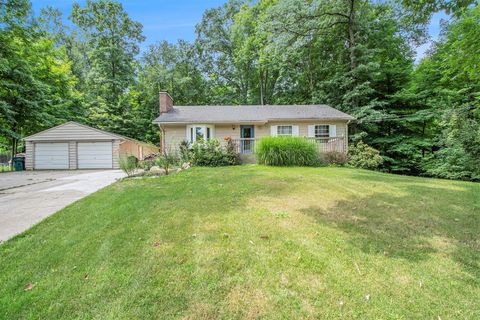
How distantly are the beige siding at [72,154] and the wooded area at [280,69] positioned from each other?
3259 millimetres

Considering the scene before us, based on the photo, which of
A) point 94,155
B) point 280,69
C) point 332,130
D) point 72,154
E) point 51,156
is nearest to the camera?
point 332,130

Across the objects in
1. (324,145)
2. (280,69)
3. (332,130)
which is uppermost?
(280,69)

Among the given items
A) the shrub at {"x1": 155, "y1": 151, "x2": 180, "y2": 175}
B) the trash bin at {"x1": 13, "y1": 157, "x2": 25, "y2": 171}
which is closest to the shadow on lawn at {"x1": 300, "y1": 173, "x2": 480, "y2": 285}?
the shrub at {"x1": 155, "y1": 151, "x2": 180, "y2": 175}

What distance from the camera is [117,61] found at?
24.2m

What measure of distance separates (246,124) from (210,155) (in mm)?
3963

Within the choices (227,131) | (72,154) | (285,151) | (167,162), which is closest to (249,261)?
(167,162)

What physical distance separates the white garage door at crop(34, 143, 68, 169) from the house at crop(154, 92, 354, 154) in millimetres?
7209

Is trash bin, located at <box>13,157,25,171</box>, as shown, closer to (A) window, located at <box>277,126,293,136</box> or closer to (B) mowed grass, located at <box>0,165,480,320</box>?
(B) mowed grass, located at <box>0,165,480,320</box>

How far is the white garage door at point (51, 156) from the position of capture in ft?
50.8

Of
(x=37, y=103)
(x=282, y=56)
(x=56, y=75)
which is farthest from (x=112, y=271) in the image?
(x=56, y=75)

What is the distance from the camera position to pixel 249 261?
2.65 metres

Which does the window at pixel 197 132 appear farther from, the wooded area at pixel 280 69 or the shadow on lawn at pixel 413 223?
the shadow on lawn at pixel 413 223

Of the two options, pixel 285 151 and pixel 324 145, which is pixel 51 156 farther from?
pixel 324 145

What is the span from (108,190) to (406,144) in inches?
621
